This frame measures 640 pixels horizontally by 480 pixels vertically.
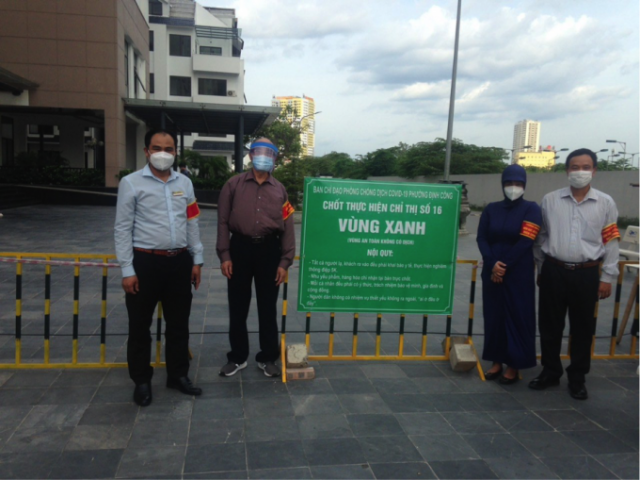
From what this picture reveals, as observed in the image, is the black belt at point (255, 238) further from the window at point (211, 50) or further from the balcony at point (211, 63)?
the window at point (211, 50)

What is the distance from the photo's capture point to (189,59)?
163 ft

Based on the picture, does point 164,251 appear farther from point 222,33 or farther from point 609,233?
point 222,33

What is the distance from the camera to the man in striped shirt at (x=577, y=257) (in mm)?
4098

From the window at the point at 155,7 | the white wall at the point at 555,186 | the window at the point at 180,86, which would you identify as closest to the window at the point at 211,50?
the window at the point at 180,86

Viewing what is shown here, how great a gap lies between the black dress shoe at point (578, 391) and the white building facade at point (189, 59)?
47.5 meters

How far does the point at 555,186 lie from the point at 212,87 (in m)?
32.8

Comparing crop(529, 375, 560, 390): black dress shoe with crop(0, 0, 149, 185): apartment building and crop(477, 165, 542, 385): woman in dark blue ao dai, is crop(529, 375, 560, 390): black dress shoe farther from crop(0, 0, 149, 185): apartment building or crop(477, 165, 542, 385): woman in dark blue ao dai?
crop(0, 0, 149, 185): apartment building

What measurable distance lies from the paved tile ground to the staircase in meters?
18.8

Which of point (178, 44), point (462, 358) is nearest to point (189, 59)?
point (178, 44)

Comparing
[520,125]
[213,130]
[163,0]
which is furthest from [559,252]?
[520,125]

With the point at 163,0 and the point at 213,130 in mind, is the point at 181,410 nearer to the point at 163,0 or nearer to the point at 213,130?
the point at 213,130

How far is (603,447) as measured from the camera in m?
3.38

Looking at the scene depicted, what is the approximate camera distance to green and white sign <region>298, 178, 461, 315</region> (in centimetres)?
437

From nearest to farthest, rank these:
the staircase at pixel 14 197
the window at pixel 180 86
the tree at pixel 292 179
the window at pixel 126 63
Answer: the tree at pixel 292 179 < the staircase at pixel 14 197 < the window at pixel 126 63 < the window at pixel 180 86
